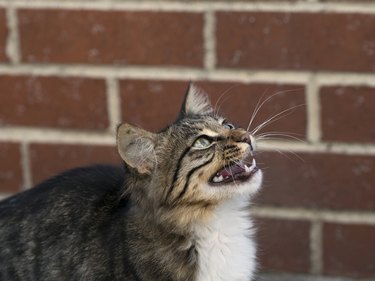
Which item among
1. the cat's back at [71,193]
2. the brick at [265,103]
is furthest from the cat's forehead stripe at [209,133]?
the brick at [265,103]

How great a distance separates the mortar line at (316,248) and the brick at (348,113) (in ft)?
0.99

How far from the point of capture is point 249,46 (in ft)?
10.2

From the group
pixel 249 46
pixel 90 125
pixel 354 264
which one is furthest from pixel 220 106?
pixel 354 264

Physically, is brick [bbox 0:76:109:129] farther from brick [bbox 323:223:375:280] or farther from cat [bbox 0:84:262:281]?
brick [bbox 323:223:375:280]

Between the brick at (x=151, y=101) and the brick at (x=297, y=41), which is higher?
the brick at (x=297, y=41)

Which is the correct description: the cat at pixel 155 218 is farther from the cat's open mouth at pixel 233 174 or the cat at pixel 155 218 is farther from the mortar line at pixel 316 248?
the mortar line at pixel 316 248

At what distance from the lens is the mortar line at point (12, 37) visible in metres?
3.23

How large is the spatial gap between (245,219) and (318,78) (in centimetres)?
65

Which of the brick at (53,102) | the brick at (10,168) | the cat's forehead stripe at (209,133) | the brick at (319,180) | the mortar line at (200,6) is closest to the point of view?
the cat's forehead stripe at (209,133)

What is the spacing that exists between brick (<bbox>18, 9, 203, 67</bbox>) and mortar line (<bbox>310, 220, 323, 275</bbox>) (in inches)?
25.8

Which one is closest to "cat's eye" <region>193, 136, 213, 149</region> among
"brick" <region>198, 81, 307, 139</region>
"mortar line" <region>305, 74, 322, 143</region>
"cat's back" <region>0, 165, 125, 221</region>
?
"cat's back" <region>0, 165, 125, 221</region>

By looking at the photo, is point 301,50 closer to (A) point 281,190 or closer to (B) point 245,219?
(A) point 281,190

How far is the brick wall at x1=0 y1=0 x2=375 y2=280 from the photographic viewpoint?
3055 millimetres

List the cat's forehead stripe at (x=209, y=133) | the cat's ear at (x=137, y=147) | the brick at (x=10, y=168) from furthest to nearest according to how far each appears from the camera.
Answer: the brick at (x=10, y=168), the cat's forehead stripe at (x=209, y=133), the cat's ear at (x=137, y=147)
